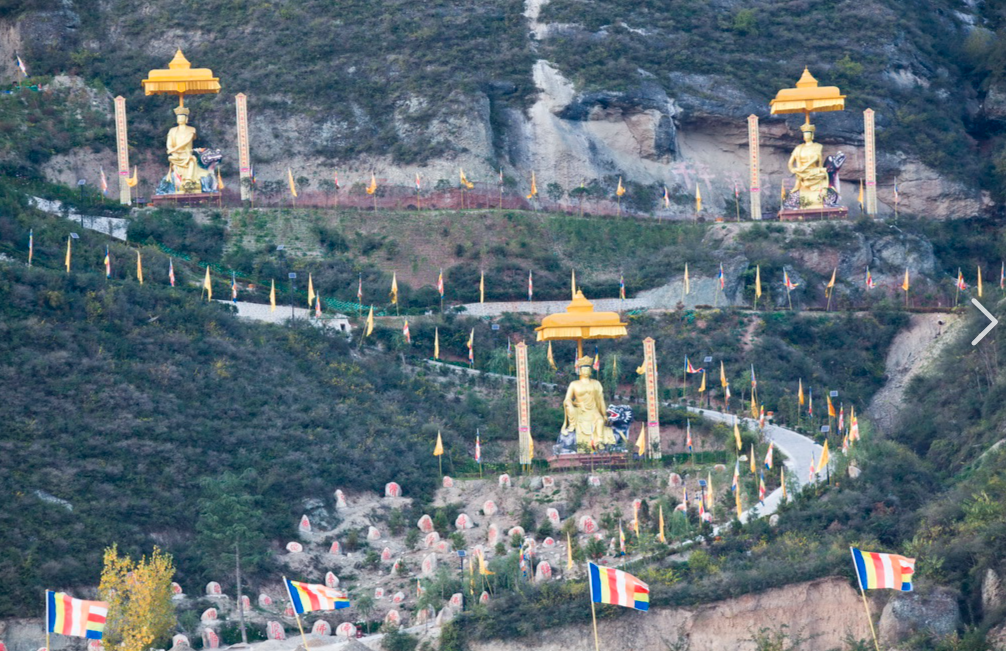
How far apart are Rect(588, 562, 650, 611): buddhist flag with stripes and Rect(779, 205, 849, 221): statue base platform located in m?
31.9

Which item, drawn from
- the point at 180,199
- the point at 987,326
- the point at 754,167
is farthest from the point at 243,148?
the point at 987,326

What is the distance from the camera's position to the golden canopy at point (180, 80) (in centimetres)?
8138

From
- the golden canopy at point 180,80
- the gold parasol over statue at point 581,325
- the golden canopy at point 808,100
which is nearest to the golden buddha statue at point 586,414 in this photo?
the gold parasol over statue at point 581,325

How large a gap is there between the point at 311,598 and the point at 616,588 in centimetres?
617

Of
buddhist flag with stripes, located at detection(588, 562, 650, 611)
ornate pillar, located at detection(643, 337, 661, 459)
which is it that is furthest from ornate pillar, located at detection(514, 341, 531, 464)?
buddhist flag with stripes, located at detection(588, 562, 650, 611)

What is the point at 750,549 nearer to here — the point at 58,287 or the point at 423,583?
the point at 423,583

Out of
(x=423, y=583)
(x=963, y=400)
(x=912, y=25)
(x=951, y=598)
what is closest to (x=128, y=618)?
(x=423, y=583)

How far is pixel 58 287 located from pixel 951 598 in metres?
27.1

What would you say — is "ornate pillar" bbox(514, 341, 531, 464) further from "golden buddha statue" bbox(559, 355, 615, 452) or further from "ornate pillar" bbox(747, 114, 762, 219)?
"ornate pillar" bbox(747, 114, 762, 219)

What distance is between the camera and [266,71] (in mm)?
88188

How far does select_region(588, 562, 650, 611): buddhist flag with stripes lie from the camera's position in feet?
171

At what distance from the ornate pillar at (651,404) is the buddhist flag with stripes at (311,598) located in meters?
14.8

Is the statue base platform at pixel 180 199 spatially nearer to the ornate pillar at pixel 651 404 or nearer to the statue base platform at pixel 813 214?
the statue base platform at pixel 813 214

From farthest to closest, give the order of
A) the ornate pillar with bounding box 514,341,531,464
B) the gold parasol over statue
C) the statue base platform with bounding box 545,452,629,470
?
the ornate pillar with bounding box 514,341,531,464, the gold parasol over statue, the statue base platform with bounding box 545,452,629,470
